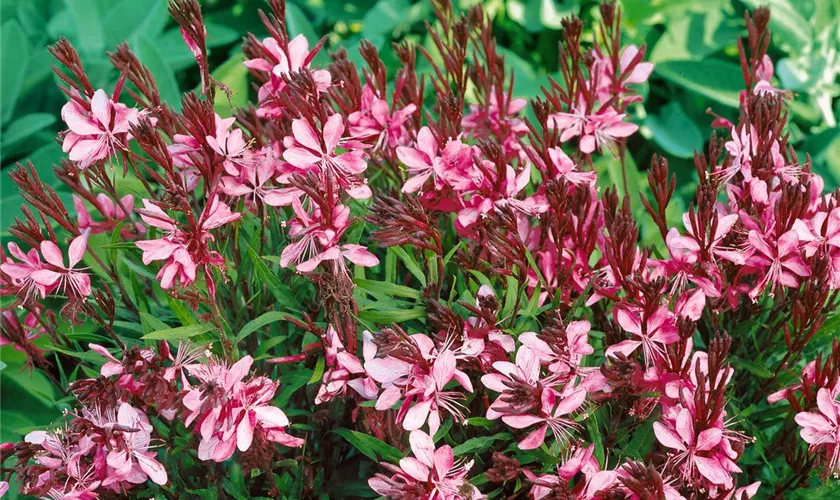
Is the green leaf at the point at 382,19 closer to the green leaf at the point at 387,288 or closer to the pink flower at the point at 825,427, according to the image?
the green leaf at the point at 387,288

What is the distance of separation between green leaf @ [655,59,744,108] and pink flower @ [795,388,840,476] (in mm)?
1348

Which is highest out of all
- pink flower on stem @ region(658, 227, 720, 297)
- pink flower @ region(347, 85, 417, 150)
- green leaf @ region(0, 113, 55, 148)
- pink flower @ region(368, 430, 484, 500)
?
pink flower @ region(347, 85, 417, 150)

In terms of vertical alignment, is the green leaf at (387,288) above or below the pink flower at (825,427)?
above

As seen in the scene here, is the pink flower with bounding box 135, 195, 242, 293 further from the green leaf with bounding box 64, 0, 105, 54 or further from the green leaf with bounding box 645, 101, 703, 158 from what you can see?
the green leaf with bounding box 645, 101, 703, 158

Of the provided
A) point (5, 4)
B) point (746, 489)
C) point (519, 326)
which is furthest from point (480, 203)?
point (5, 4)

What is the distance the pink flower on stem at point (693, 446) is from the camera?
0.74 metres

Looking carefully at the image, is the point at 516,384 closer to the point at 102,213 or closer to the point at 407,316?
the point at 407,316

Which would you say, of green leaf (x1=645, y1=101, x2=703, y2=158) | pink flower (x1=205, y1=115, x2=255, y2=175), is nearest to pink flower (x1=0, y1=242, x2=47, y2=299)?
pink flower (x1=205, y1=115, x2=255, y2=175)

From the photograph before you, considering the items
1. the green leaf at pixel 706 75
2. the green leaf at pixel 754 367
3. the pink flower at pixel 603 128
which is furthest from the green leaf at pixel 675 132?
the green leaf at pixel 754 367

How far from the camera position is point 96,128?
828 millimetres

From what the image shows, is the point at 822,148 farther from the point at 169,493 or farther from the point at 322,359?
the point at 169,493

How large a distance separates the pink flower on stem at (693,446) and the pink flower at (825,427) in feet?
0.33

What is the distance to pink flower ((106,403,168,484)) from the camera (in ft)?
2.51

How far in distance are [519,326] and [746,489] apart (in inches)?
10.3
